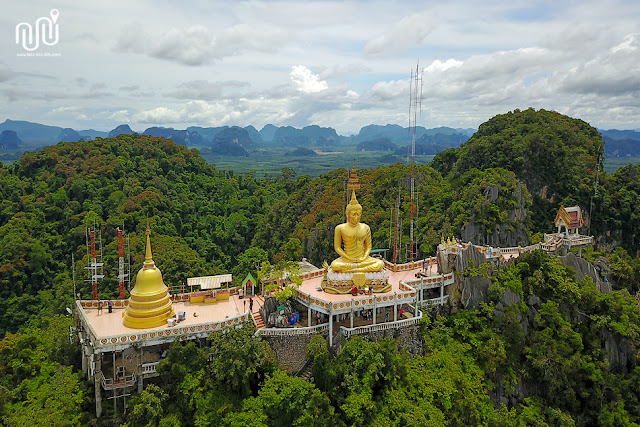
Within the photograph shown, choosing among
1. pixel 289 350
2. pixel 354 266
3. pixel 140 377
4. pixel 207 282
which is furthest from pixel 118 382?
pixel 354 266

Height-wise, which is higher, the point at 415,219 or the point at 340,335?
the point at 415,219

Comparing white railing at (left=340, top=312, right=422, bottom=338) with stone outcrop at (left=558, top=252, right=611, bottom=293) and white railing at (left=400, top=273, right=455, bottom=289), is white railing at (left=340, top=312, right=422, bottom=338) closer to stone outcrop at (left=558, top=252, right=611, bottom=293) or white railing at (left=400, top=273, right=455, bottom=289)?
white railing at (left=400, top=273, right=455, bottom=289)

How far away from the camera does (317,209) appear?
183 ft

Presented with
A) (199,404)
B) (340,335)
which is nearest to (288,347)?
(340,335)

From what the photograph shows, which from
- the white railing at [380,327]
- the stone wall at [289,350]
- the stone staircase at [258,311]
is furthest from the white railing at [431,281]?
the stone staircase at [258,311]

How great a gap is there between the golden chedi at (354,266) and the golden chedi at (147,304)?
335 inches

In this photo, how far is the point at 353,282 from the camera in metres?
24.1

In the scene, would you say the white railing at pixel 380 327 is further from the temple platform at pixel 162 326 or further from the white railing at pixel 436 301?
the temple platform at pixel 162 326

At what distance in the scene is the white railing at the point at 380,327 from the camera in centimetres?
2197

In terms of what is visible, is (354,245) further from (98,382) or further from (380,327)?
(98,382)

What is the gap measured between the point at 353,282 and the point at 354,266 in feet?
2.92

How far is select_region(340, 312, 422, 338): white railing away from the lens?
21969 mm

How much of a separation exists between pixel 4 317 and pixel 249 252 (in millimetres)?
24198

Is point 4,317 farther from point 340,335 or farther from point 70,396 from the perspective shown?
point 340,335
